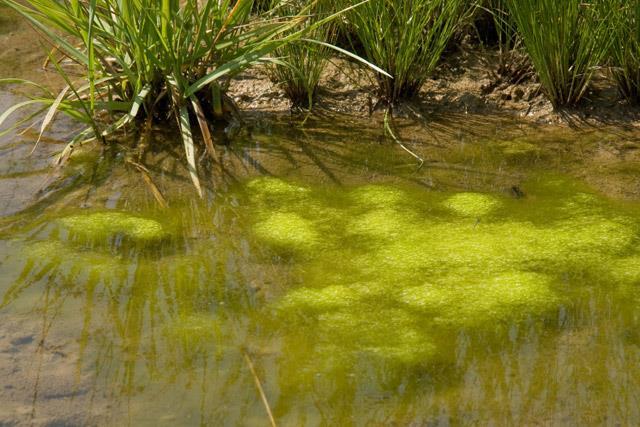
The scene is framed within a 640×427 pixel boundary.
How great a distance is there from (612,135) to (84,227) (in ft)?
5.81

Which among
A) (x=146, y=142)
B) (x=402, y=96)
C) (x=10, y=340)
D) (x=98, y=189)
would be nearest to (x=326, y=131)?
(x=402, y=96)

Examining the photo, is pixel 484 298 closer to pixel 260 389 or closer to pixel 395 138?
pixel 260 389

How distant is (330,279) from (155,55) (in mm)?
1102

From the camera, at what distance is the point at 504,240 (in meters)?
2.53

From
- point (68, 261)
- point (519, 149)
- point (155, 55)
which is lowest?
point (519, 149)

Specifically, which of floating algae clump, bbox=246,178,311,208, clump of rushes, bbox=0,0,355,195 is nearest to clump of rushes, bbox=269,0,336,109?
clump of rushes, bbox=0,0,355,195

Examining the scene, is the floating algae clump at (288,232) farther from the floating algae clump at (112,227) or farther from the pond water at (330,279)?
the floating algae clump at (112,227)

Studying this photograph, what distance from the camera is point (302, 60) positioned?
3277 millimetres

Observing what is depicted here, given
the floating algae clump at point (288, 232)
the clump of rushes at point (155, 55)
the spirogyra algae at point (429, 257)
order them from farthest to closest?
the clump of rushes at point (155, 55), the floating algae clump at point (288, 232), the spirogyra algae at point (429, 257)

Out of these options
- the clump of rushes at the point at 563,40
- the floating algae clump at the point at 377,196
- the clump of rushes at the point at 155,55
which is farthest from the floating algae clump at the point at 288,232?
the clump of rushes at the point at 563,40

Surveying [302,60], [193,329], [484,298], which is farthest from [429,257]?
[302,60]

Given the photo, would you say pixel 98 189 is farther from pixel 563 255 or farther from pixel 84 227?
pixel 563 255

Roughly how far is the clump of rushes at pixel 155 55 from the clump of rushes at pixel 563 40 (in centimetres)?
76

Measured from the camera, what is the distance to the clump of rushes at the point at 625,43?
120 inches
